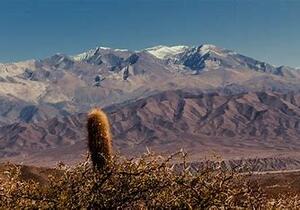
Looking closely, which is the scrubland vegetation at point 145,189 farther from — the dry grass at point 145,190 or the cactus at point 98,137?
the cactus at point 98,137

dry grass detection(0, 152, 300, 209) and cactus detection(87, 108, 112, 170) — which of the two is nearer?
dry grass detection(0, 152, 300, 209)

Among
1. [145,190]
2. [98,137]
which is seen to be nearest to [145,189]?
[145,190]

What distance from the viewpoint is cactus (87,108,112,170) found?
27.8 feet

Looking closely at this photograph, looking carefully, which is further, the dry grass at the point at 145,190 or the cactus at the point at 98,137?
the cactus at the point at 98,137

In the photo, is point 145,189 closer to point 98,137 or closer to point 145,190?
point 145,190

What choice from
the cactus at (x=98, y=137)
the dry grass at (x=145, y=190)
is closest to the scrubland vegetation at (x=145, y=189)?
the dry grass at (x=145, y=190)

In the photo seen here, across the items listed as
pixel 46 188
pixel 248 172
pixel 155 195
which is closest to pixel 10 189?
pixel 46 188

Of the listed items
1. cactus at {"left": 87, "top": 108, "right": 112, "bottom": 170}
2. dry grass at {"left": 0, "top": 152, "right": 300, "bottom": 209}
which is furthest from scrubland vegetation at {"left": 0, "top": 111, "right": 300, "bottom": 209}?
cactus at {"left": 87, "top": 108, "right": 112, "bottom": 170}

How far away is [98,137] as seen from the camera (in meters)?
8.89

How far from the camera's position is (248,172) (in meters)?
6.62

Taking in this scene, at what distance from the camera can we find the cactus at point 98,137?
27.8 feet

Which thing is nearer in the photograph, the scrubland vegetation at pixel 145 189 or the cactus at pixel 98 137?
the scrubland vegetation at pixel 145 189

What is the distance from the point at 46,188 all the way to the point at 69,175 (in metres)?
0.32

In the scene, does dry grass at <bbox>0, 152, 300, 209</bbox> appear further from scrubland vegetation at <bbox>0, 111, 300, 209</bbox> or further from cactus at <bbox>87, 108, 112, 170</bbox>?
cactus at <bbox>87, 108, 112, 170</bbox>
